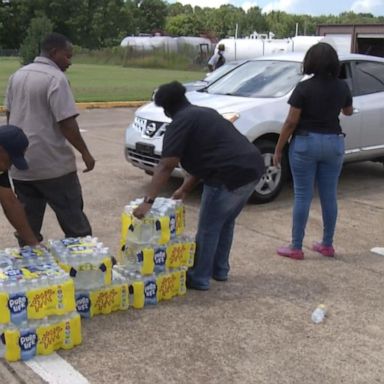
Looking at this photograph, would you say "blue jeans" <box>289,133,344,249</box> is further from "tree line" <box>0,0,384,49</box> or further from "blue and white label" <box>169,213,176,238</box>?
"tree line" <box>0,0,384,49</box>

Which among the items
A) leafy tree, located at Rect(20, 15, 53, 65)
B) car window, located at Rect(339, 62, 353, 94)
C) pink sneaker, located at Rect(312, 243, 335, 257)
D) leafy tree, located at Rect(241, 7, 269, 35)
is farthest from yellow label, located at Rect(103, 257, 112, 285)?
leafy tree, located at Rect(241, 7, 269, 35)

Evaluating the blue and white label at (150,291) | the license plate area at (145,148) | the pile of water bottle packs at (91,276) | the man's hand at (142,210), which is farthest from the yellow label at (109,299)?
the license plate area at (145,148)

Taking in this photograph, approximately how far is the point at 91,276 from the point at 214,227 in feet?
3.18

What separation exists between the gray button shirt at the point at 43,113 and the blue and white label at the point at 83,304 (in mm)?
863

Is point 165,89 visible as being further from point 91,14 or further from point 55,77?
point 91,14

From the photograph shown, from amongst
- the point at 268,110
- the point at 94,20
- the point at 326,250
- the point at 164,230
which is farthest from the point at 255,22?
the point at 164,230

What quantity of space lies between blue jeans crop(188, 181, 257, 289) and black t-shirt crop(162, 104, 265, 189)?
0.08m

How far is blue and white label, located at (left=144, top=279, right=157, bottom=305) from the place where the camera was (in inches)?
169

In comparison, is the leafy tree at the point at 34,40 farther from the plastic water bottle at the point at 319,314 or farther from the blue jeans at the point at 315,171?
the plastic water bottle at the point at 319,314

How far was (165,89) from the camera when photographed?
419 centimetres

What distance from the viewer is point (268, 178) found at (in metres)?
7.06

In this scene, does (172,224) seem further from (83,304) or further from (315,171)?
(315,171)

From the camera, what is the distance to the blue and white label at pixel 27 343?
138 inches

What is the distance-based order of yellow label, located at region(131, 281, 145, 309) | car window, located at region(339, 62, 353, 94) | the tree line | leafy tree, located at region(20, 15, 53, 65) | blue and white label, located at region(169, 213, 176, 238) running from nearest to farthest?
yellow label, located at region(131, 281, 145, 309)
blue and white label, located at region(169, 213, 176, 238)
car window, located at region(339, 62, 353, 94)
leafy tree, located at region(20, 15, 53, 65)
the tree line
